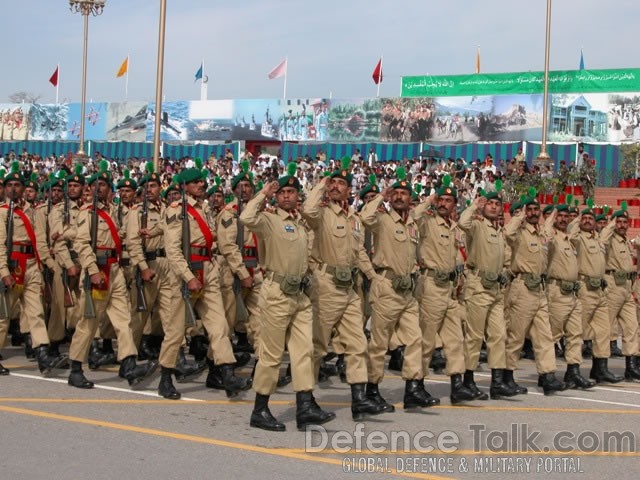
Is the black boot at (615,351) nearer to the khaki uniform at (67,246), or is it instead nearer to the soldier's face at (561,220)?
the soldier's face at (561,220)

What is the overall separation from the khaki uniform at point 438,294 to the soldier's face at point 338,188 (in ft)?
3.25

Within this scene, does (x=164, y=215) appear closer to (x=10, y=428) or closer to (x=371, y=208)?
(x=371, y=208)

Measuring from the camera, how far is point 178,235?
9148 mm

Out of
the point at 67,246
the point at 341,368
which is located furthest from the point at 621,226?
the point at 67,246

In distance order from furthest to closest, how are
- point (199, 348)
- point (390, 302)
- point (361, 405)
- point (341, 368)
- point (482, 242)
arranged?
point (199, 348), point (341, 368), point (482, 242), point (390, 302), point (361, 405)

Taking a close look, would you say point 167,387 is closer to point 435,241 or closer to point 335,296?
point 335,296

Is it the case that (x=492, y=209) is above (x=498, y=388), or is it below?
above

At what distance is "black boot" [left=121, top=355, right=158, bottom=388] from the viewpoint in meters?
9.53

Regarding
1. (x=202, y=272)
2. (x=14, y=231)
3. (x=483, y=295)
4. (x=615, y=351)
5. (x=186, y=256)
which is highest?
(x=14, y=231)

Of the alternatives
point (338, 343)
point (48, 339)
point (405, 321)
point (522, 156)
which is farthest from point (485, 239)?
point (522, 156)

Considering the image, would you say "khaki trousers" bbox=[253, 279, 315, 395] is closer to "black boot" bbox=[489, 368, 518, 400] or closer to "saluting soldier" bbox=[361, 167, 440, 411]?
"saluting soldier" bbox=[361, 167, 440, 411]

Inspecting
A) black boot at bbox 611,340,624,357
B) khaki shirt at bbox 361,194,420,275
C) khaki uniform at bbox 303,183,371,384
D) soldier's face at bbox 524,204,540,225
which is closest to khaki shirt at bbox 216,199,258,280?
khaki uniform at bbox 303,183,371,384

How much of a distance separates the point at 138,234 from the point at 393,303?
308cm

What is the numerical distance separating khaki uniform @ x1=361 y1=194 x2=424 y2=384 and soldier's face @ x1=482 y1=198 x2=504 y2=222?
57.4 inches
